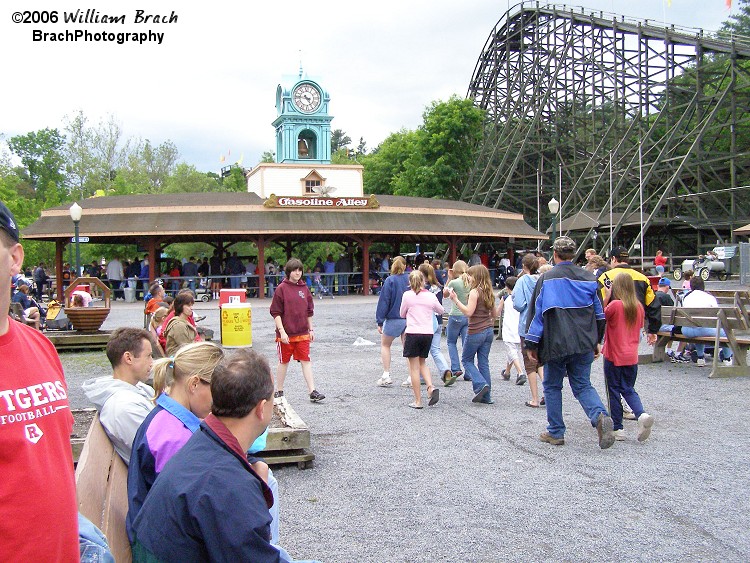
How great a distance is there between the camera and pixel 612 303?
22.4ft

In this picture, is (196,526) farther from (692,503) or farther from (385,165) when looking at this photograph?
(385,165)

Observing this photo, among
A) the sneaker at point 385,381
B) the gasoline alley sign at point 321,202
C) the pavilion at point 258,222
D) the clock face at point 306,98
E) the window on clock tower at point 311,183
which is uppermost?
the clock face at point 306,98

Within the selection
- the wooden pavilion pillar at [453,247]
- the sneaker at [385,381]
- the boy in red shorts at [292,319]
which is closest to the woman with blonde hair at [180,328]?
the boy in red shorts at [292,319]

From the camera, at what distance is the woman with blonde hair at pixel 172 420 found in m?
2.89

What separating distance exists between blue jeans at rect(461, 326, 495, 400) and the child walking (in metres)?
1.75

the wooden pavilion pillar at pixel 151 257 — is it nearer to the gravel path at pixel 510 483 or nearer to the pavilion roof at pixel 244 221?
the pavilion roof at pixel 244 221

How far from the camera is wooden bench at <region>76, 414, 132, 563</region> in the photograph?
287 centimetres

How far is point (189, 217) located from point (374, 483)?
22.2m

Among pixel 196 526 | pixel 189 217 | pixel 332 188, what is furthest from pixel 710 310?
pixel 332 188

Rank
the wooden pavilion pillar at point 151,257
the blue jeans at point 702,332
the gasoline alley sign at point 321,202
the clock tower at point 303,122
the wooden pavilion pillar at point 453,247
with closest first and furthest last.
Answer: the blue jeans at point 702,332, the wooden pavilion pillar at point 151,257, the gasoline alley sign at point 321,202, the wooden pavilion pillar at point 453,247, the clock tower at point 303,122

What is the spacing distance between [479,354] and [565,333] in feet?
7.58

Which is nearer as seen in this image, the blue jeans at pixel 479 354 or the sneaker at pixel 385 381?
the blue jeans at pixel 479 354

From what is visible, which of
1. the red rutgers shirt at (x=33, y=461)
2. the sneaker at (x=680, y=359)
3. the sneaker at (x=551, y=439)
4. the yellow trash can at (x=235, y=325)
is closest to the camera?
the red rutgers shirt at (x=33, y=461)

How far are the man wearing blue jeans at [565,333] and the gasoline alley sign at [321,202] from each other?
22.1 metres
